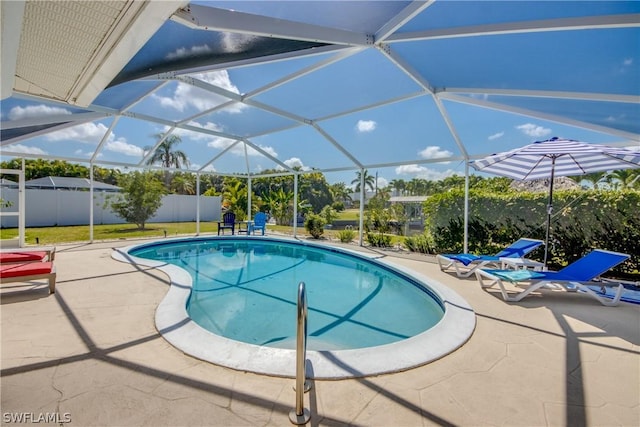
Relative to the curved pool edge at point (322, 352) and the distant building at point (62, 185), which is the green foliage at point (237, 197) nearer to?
the distant building at point (62, 185)

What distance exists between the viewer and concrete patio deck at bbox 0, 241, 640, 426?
8.23ft

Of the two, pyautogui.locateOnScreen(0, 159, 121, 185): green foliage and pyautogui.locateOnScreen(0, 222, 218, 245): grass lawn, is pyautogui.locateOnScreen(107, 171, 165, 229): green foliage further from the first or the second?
pyautogui.locateOnScreen(0, 159, 121, 185): green foliage

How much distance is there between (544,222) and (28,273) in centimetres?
1350

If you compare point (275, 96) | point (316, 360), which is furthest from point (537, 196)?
point (316, 360)

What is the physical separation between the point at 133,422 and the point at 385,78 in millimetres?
7861

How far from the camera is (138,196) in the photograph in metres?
19.4

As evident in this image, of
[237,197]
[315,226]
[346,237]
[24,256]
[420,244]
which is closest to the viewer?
[24,256]

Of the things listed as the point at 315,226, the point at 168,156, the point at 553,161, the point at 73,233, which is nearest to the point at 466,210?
the point at 553,161

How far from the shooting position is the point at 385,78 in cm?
734

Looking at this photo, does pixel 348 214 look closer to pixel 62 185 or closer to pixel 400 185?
pixel 400 185

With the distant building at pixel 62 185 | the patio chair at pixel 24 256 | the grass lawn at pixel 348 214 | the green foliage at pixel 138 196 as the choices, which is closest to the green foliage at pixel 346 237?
the patio chair at pixel 24 256

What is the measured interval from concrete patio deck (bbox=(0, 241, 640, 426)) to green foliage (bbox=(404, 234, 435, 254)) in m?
7.28

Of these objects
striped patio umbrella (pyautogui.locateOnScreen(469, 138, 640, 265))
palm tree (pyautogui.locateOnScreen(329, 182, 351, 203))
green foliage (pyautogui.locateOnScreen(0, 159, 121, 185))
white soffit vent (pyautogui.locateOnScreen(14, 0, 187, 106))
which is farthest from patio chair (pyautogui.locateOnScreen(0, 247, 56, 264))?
palm tree (pyautogui.locateOnScreen(329, 182, 351, 203))

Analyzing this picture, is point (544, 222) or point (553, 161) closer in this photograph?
point (553, 161)
